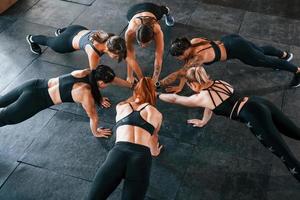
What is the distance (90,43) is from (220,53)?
4.88 ft

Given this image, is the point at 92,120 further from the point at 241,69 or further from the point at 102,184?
the point at 241,69

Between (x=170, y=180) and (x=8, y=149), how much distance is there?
1.81 metres

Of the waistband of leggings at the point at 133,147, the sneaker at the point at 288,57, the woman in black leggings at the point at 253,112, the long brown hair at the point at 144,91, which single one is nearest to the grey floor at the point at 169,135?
the sneaker at the point at 288,57

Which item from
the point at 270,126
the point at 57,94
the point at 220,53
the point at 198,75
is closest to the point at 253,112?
the point at 270,126

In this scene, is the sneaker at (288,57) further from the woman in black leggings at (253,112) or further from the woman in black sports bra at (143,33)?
the woman in black sports bra at (143,33)

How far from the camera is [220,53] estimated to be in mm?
4062

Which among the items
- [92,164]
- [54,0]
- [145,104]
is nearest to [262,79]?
[145,104]

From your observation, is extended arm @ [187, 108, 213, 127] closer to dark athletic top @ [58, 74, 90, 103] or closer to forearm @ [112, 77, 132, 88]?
forearm @ [112, 77, 132, 88]

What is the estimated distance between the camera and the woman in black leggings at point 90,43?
3.72 metres

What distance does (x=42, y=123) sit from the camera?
4.19m

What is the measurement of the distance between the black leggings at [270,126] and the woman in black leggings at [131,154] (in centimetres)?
87

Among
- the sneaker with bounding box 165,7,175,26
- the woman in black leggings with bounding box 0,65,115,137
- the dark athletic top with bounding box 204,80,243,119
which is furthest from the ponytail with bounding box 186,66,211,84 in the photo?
the sneaker with bounding box 165,7,175,26

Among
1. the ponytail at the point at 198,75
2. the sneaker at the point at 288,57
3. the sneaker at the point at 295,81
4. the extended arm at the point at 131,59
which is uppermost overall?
Answer: the ponytail at the point at 198,75

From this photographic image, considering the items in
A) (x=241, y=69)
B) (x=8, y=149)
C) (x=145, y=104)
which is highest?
(x=145, y=104)
